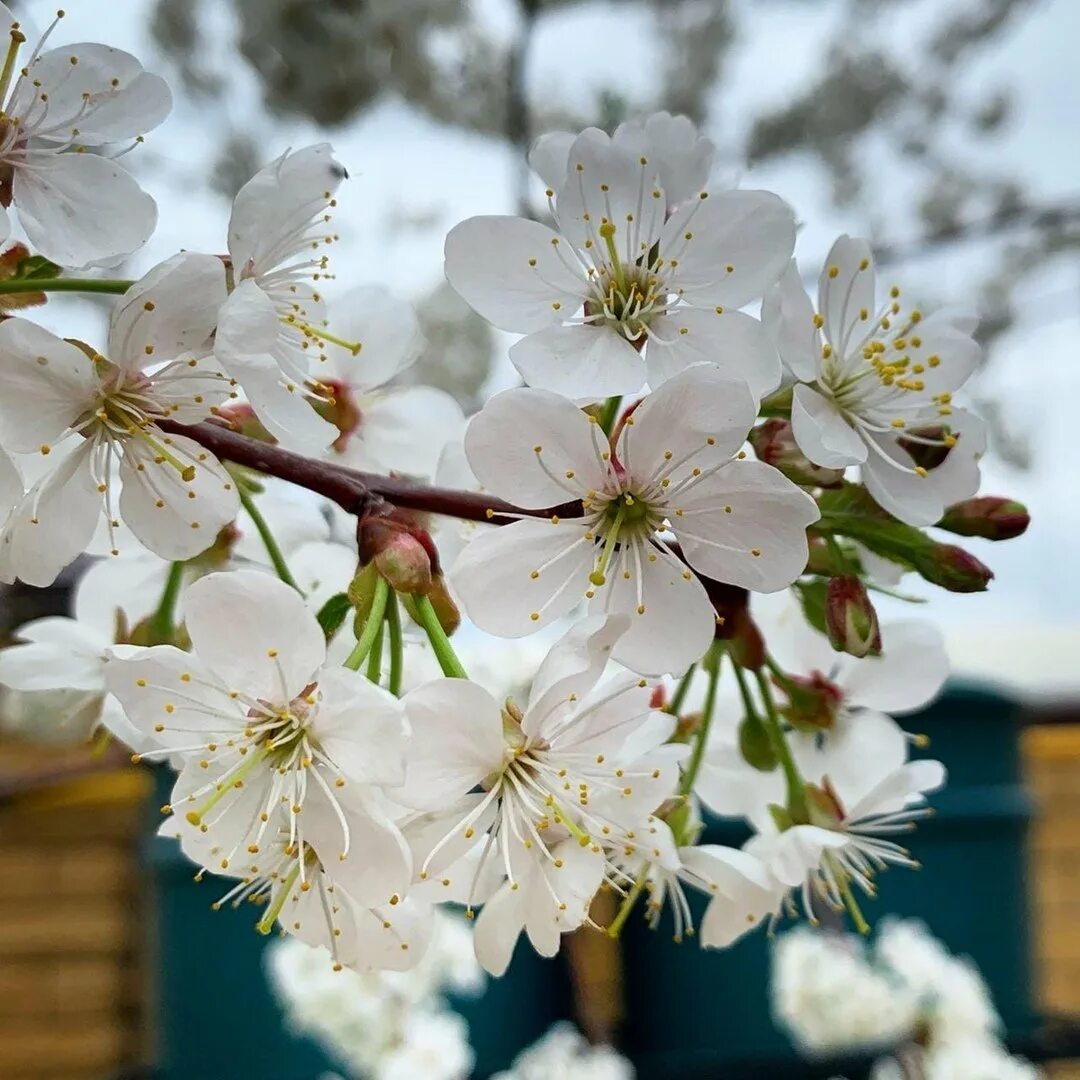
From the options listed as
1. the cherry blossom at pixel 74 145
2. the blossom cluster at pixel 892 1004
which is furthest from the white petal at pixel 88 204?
the blossom cluster at pixel 892 1004

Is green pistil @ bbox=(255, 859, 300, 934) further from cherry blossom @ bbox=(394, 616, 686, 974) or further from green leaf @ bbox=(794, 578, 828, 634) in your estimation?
green leaf @ bbox=(794, 578, 828, 634)

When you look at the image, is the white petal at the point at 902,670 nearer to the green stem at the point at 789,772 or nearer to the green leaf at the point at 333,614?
the green stem at the point at 789,772

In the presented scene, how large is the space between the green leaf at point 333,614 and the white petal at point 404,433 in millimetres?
117

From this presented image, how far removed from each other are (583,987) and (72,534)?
1.30 metres

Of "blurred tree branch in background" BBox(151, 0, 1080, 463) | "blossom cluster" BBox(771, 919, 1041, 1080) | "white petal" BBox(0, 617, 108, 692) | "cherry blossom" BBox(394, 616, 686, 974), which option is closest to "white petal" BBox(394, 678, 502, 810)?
"cherry blossom" BBox(394, 616, 686, 974)

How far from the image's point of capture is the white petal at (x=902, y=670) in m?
0.49

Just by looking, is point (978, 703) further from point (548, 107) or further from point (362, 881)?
point (548, 107)

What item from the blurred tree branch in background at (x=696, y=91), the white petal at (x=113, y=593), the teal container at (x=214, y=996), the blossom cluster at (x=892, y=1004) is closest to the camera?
the white petal at (x=113, y=593)

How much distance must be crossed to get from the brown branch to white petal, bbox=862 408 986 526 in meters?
0.11

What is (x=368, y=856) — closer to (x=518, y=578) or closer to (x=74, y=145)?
(x=518, y=578)

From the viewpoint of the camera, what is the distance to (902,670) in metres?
0.50

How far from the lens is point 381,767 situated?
314 millimetres

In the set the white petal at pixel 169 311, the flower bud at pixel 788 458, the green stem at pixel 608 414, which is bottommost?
the flower bud at pixel 788 458

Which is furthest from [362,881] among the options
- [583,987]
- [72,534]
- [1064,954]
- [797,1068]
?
[1064,954]
